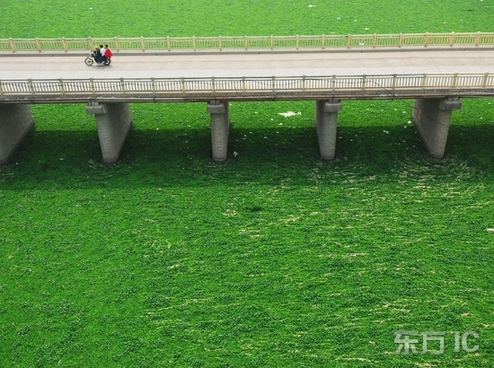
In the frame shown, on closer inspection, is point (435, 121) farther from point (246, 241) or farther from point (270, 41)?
point (246, 241)

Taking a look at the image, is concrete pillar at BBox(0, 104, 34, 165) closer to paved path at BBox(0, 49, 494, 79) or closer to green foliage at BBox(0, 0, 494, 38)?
paved path at BBox(0, 49, 494, 79)

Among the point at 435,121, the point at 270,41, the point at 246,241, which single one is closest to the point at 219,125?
the point at 246,241

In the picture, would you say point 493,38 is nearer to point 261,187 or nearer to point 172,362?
point 261,187

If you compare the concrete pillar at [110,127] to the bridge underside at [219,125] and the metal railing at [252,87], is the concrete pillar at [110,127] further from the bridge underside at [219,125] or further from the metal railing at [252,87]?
the metal railing at [252,87]

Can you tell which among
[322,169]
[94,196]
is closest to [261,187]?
[322,169]

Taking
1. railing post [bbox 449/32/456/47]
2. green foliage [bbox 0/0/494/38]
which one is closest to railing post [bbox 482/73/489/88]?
railing post [bbox 449/32/456/47]

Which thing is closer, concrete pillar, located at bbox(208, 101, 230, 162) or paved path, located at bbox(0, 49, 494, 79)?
concrete pillar, located at bbox(208, 101, 230, 162)

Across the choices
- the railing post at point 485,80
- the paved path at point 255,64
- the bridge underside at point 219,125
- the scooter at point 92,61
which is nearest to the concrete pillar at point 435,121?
the bridge underside at point 219,125
